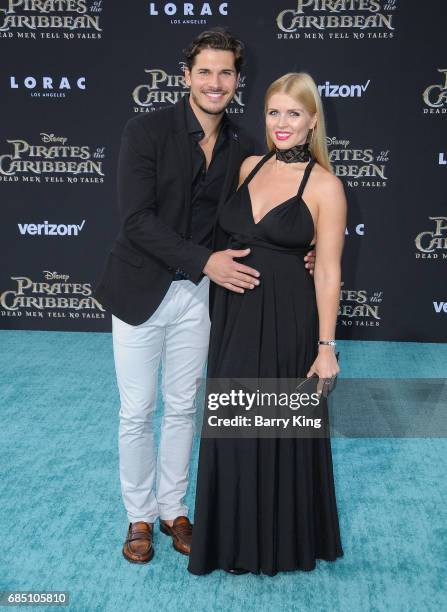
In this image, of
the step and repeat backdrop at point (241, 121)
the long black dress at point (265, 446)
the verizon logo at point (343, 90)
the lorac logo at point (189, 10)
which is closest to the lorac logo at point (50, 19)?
the step and repeat backdrop at point (241, 121)

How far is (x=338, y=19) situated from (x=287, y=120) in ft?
10.7

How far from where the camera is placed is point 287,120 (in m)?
2.21

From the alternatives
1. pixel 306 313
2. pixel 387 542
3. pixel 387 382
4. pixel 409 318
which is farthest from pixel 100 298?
pixel 409 318

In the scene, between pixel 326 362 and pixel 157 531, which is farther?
pixel 157 531

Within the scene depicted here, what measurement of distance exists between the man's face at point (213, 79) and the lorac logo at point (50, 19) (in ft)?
10.7

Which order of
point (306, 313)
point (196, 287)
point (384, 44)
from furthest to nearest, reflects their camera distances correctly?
1. point (384, 44)
2. point (196, 287)
3. point (306, 313)

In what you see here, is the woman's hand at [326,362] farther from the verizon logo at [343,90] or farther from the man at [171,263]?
the verizon logo at [343,90]

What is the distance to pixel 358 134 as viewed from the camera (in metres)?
5.22

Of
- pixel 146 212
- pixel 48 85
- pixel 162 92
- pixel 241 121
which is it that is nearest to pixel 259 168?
pixel 146 212

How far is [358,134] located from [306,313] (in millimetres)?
3262

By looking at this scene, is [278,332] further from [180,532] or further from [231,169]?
[180,532]

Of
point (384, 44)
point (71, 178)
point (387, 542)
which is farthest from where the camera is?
point (71, 178)

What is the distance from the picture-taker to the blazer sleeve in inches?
89.3

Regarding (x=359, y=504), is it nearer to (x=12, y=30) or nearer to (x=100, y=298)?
(x=100, y=298)
